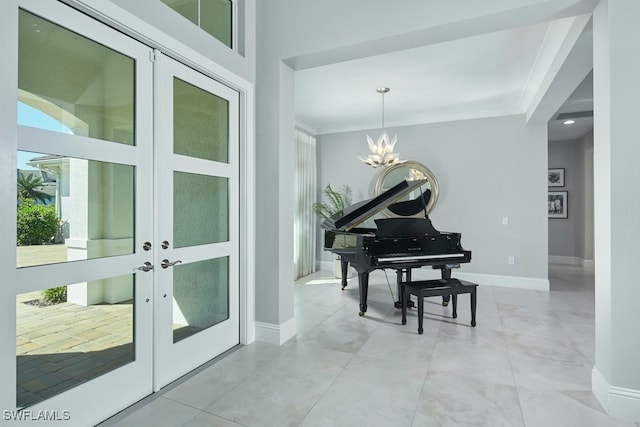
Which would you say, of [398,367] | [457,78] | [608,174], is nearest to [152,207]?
[398,367]

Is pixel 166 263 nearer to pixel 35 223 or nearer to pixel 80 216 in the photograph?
pixel 80 216

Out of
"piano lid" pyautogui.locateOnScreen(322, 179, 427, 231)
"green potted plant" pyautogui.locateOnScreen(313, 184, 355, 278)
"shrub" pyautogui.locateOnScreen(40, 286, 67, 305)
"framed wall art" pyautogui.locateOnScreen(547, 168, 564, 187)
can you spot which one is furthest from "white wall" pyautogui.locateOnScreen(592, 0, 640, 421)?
"framed wall art" pyautogui.locateOnScreen(547, 168, 564, 187)

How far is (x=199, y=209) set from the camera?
257 cm

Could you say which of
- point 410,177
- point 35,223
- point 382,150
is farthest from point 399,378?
point 410,177

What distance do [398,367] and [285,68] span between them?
108 inches

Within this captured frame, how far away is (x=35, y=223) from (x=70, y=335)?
0.64 meters

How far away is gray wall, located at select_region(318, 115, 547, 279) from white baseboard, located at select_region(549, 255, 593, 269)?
290cm

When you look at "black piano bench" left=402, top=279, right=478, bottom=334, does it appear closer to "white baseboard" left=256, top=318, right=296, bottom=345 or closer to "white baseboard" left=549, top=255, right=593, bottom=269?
"white baseboard" left=256, top=318, right=296, bottom=345

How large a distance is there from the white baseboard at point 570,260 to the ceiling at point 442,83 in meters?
2.88

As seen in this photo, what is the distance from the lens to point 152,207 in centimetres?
215

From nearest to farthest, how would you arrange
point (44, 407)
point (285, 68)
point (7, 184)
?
point (7, 184) → point (44, 407) → point (285, 68)

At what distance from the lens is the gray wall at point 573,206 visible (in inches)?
273

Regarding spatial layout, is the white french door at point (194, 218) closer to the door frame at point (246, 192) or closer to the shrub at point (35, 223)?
the door frame at point (246, 192)

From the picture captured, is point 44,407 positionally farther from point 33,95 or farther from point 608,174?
point 608,174
